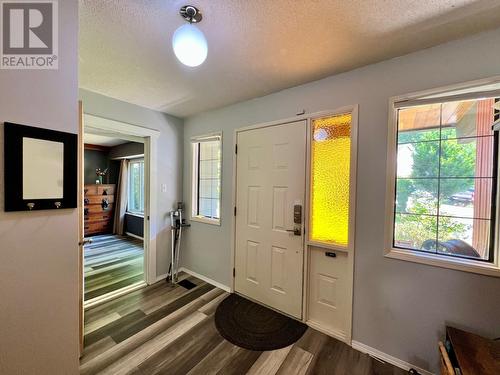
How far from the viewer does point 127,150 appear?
5250mm

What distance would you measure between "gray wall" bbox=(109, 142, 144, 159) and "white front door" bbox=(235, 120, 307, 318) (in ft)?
11.2

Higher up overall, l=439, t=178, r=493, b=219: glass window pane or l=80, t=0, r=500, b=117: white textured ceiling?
l=80, t=0, r=500, b=117: white textured ceiling

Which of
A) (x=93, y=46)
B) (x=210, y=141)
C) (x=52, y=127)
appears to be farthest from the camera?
(x=210, y=141)

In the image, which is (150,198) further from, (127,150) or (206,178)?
(127,150)

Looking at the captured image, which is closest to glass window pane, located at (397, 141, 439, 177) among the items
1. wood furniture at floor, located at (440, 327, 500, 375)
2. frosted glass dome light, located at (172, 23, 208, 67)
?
wood furniture at floor, located at (440, 327, 500, 375)

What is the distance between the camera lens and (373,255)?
1.72 m

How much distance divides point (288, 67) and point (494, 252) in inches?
77.2

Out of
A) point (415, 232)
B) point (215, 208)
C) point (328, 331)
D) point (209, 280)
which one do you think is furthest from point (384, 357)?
point (215, 208)

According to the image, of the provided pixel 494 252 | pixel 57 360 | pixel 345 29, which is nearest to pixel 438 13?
pixel 345 29

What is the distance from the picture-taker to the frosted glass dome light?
45.6 inches

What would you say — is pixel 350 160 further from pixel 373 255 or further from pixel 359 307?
pixel 359 307

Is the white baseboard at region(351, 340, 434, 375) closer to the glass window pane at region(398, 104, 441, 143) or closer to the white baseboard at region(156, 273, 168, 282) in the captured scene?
the glass window pane at region(398, 104, 441, 143)

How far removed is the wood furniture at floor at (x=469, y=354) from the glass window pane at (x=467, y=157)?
1.03 meters

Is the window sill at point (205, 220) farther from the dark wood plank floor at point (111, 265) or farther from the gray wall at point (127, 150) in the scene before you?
the gray wall at point (127, 150)
